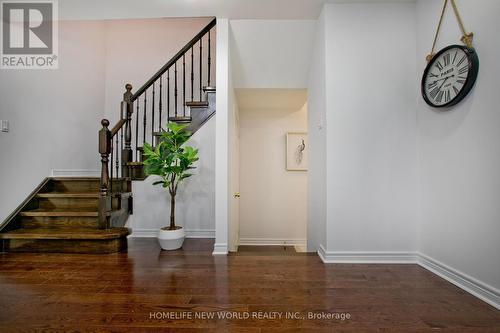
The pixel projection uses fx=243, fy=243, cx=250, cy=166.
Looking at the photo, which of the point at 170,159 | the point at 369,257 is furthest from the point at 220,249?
the point at 369,257

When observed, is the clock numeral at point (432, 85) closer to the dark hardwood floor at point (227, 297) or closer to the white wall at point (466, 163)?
the white wall at point (466, 163)

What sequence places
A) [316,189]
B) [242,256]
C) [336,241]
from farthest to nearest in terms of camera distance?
[316,189], [242,256], [336,241]

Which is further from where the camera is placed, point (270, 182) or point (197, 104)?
point (270, 182)

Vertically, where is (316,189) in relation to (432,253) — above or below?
above

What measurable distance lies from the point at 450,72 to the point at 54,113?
4.49 metres

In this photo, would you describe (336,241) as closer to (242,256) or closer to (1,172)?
(242,256)

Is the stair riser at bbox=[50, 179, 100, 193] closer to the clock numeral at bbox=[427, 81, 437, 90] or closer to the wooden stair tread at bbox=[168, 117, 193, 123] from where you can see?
the wooden stair tread at bbox=[168, 117, 193, 123]

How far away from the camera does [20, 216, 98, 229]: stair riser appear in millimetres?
2783

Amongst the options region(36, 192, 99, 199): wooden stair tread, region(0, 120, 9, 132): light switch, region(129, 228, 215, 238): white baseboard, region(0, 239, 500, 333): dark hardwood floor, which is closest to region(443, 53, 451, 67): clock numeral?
region(0, 239, 500, 333): dark hardwood floor

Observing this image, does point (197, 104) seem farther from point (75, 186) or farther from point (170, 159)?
point (75, 186)

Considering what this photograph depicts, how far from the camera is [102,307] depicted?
1468mm

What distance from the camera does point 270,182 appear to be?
4434mm

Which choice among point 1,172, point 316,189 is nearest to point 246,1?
point 316,189

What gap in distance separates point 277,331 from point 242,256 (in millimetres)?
1184
